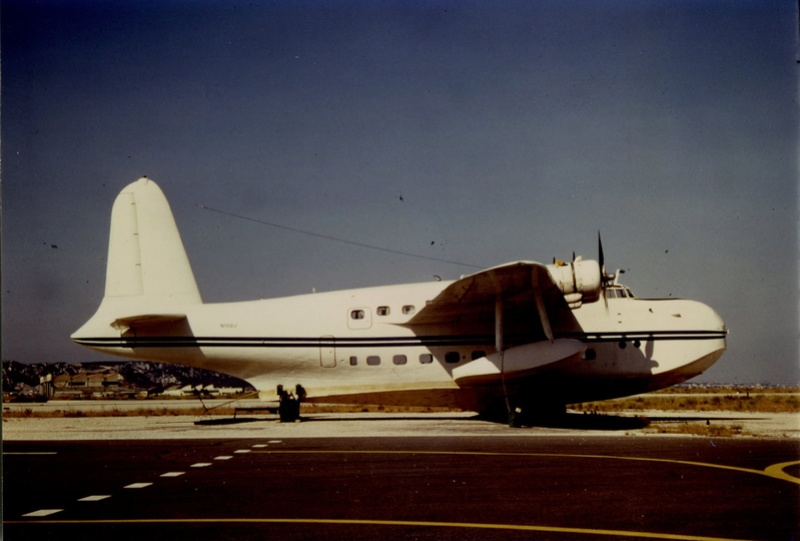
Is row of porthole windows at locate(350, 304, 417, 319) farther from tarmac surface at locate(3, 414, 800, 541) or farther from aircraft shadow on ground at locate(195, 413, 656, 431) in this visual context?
tarmac surface at locate(3, 414, 800, 541)

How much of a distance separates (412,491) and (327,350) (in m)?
12.7

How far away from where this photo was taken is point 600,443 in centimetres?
1523

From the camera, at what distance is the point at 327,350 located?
21953 mm

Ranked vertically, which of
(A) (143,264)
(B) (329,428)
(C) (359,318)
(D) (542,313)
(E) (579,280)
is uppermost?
(A) (143,264)

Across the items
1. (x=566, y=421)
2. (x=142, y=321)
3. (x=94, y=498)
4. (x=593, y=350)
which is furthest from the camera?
(x=566, y=421)

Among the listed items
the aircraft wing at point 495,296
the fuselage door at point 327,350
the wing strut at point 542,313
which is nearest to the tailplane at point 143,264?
the fuselage door at point 327,350

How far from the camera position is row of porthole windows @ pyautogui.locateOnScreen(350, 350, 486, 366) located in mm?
21656

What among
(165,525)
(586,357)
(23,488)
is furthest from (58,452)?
(586,357)

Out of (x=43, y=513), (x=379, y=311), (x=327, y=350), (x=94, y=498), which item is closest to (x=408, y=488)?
(x=94, y=498)

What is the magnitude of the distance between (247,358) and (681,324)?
1271 centimetres

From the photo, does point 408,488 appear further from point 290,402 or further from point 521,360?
point 290,402

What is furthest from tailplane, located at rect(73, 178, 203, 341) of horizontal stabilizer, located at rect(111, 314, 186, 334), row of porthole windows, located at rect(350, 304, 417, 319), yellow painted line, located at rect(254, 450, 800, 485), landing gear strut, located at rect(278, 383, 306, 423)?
yellow painted line, located at rect(254, 450, 800, 485)

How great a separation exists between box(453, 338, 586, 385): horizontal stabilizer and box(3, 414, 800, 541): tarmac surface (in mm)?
3048

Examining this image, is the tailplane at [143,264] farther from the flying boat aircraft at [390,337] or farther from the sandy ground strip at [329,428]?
the sandy ground strip at [329,428]
